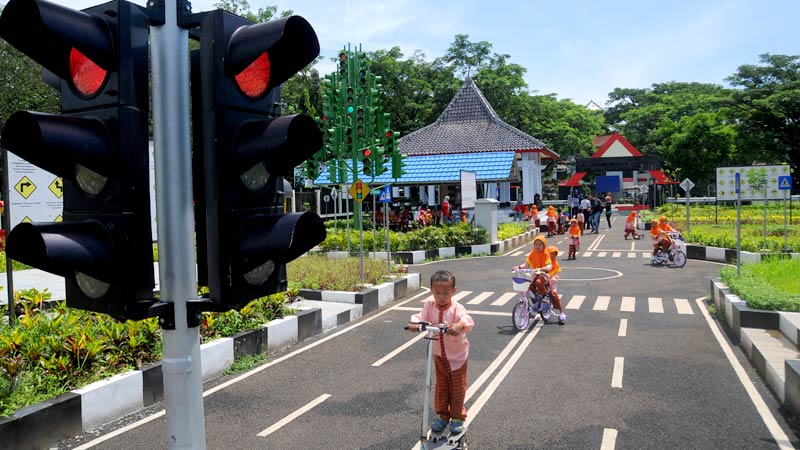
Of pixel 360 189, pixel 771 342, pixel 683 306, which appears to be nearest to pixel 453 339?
pixel 771 342

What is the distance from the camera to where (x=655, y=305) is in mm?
12500

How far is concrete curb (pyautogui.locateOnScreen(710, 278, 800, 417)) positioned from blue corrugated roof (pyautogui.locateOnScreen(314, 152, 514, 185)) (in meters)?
23.2

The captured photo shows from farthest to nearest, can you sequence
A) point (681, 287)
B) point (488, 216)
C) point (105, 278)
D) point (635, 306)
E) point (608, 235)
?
point (608, 235), point (488, 216), point (681, 287), point (635, 306), point (105, 278)

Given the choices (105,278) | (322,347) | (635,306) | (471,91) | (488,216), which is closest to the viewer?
(105,278)

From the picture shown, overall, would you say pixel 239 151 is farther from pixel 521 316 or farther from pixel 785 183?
pixel 785 183

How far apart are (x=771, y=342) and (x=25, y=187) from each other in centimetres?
1078

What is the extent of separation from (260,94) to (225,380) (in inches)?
238

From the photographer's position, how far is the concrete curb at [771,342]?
6293 mm

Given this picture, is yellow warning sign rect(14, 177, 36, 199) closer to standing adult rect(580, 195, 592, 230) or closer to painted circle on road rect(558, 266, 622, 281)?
painted circle on road rect(558, 266, 622, 281)

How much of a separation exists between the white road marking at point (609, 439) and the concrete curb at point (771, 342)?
1875mm

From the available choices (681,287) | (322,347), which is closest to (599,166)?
(681,287)

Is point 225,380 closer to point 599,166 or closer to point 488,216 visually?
point 488,216

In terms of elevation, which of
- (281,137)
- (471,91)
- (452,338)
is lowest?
(452,338)

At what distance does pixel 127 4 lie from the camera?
7.47 ft
